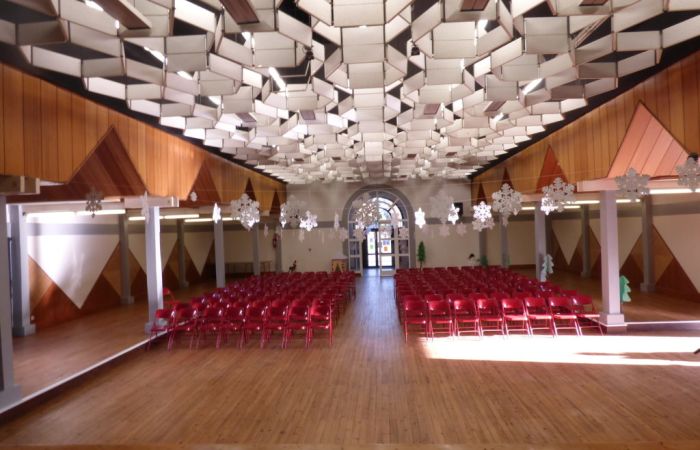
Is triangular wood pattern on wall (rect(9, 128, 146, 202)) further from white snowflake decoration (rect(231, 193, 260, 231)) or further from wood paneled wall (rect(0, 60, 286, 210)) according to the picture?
white snowflake decoration (rect(231, 193, 260, 231))

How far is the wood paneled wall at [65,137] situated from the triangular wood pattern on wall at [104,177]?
17cm

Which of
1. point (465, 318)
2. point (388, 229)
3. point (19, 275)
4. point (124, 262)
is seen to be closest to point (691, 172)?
point (465, 318)

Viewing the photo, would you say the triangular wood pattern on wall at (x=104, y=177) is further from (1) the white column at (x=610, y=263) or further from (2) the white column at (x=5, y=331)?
(1) the white column at (x=610, y=263)

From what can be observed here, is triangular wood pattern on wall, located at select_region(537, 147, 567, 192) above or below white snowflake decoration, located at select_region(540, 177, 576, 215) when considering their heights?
above

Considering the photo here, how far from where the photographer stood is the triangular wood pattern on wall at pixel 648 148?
357 inches

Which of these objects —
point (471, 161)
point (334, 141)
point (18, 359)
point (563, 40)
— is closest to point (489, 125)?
point (334, 141)

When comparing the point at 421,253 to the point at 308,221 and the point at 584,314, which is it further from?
the point at 584,314

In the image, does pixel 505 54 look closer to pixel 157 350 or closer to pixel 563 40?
pixel 563 40

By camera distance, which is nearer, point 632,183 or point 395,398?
point 395,398

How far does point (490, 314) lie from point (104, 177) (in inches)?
368

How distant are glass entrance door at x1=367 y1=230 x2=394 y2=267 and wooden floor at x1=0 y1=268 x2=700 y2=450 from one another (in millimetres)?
16312

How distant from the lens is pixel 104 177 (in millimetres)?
10305

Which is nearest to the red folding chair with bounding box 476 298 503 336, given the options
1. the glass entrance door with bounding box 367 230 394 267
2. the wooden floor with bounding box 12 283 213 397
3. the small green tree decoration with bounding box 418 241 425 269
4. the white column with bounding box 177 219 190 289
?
Result: the wooden floor with bounding box 12 283 213 397

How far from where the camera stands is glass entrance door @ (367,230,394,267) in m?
26.5
